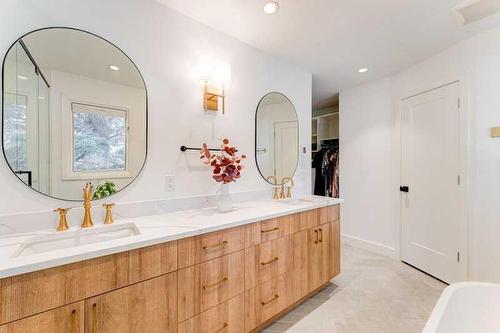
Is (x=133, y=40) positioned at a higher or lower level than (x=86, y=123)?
higher

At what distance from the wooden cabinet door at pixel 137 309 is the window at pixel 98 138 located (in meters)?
0.79

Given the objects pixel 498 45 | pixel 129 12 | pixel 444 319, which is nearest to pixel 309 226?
pixel 444 319

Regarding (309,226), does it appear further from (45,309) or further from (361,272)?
(45,309)

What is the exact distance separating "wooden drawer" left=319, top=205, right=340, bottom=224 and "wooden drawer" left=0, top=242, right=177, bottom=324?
1.44 m

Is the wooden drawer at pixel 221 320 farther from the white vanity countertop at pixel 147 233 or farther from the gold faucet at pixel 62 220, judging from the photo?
the gold faucet at pixel 62 220

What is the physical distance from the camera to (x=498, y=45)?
203 cm

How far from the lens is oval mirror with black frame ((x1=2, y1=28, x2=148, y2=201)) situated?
123cm

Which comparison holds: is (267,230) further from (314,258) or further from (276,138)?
(276,138)

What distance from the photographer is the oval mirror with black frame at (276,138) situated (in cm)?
239

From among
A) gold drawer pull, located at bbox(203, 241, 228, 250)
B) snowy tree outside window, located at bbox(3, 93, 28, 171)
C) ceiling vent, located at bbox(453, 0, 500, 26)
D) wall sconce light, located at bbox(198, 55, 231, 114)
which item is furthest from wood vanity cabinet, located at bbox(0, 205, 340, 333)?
ceiling vent, located at bbox(453, 0, 500, 26)

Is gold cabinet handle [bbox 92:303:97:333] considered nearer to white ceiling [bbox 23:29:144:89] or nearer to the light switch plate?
white ceiling [bbox 23:29:144:89]

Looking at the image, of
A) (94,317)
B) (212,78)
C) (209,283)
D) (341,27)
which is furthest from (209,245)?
(341,27)

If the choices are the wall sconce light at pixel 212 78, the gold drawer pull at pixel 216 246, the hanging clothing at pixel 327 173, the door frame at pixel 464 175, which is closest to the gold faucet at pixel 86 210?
the gold drawer pull at pixel 216 246

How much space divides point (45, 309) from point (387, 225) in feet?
11.7
